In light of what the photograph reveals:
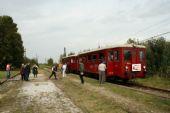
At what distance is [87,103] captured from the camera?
45.2ft

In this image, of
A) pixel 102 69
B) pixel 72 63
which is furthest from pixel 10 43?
pixel 102 69

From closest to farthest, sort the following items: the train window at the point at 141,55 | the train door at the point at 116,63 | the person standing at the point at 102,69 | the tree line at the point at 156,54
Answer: the person standing at the point at 102,69
the train door at the point at 116,63
the train window at the point at 141,55
the tree line at the point at 156,54

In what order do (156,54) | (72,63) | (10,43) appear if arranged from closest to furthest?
(156,54) → (72,63) → (10,43)

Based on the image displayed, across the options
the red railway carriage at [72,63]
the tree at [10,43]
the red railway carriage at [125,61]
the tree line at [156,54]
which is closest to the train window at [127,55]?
the red railway carriage at [125,61]

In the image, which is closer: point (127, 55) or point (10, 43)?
point (127, 55)

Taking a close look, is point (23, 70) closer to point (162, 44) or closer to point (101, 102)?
point (162, 44)

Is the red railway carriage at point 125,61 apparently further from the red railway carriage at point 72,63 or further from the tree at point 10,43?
the tree at point 10,43

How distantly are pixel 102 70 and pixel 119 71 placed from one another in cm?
151

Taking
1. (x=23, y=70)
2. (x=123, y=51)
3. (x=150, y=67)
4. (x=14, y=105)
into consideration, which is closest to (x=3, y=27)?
(x=23, y=70)

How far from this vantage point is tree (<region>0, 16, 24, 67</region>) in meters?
70.0

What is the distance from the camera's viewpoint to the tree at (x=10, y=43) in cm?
7000

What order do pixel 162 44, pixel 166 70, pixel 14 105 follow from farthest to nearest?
pixel 162 44
pixel 166 70
pixel 14 105

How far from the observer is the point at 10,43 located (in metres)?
72.4

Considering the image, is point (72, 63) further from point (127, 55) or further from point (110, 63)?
point (127, 55)
